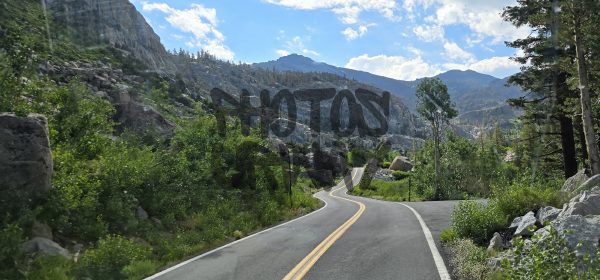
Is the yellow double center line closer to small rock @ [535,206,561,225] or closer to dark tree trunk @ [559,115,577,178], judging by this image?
small rock @ [535,206,561,225]

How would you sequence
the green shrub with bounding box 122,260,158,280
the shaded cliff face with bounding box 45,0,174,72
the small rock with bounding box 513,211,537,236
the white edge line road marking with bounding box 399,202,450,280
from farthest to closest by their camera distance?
1. the shaded cliff face with bounding box 45,0,174,72
2. the green shrub with bounding box 122,260,158,280
3. the small rock with bounding box 513,211,537,236
4. the white edge line road marking with bounding box 399,202,450,280

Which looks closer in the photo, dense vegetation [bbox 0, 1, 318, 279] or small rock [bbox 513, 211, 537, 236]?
small rock [bbox 513, 211, 537, 236]

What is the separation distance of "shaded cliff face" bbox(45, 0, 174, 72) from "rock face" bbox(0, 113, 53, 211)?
115 metres

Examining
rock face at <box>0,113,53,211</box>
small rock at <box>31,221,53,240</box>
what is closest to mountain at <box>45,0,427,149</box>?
rock face at <box>0,113,53,211</box>

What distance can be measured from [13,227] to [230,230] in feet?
27.0

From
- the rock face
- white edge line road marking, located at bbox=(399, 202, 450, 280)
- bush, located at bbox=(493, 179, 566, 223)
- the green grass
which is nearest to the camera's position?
white edge line road marking, located at bbox=(399, 202, 450, 280)

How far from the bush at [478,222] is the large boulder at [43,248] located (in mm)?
9665

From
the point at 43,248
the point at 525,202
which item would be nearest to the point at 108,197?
the point at 43,248

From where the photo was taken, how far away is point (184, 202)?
16.9 meters

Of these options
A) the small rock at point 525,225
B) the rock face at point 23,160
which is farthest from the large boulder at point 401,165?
the rock face at point 23,160

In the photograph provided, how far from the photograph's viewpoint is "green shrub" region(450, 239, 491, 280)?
784 centimetres

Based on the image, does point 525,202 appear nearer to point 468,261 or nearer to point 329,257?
point 468,261

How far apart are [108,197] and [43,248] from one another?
3640 mm

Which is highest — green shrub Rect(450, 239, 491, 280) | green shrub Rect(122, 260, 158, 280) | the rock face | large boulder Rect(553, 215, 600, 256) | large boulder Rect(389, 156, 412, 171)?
the rock face
